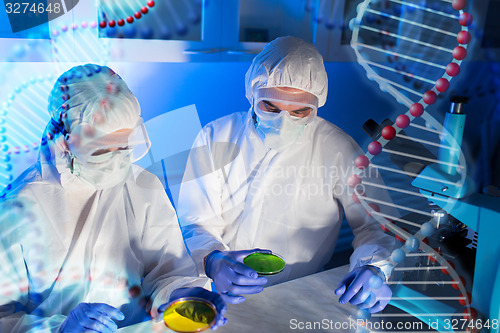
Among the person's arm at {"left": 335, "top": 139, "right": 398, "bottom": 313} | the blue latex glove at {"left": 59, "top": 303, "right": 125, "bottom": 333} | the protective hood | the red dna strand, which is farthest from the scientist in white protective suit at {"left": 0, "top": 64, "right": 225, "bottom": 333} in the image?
the red dna strand

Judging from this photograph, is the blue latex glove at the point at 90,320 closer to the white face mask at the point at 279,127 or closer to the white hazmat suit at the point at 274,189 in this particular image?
the white hazmat suit at the point at 274,189

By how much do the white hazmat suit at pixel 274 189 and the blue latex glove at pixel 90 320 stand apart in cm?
65

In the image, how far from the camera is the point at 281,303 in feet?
4.60

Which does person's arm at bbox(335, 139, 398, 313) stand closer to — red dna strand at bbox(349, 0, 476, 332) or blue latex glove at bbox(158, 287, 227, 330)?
red dna strand at bbox(349, 0, 476, 332)

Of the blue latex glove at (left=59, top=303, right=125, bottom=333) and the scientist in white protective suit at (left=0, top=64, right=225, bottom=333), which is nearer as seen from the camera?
the blue latex glove at (left=59, top=303, right=125, bottom=333)

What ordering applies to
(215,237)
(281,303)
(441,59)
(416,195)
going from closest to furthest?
(281,303) < (215,237) < (416,195) < (441,59)

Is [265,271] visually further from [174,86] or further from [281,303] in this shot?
[174,86]

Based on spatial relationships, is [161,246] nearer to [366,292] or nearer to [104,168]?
[104,168]

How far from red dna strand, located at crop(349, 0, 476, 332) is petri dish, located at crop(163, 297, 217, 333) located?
0.57 m

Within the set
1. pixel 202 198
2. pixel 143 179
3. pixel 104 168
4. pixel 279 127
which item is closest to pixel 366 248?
pixel 279 127

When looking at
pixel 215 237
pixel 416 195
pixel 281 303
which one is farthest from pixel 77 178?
pixel 416 195

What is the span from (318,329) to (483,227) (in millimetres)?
516

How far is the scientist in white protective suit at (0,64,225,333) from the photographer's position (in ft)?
4.08

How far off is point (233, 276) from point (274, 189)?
20.7 inches
